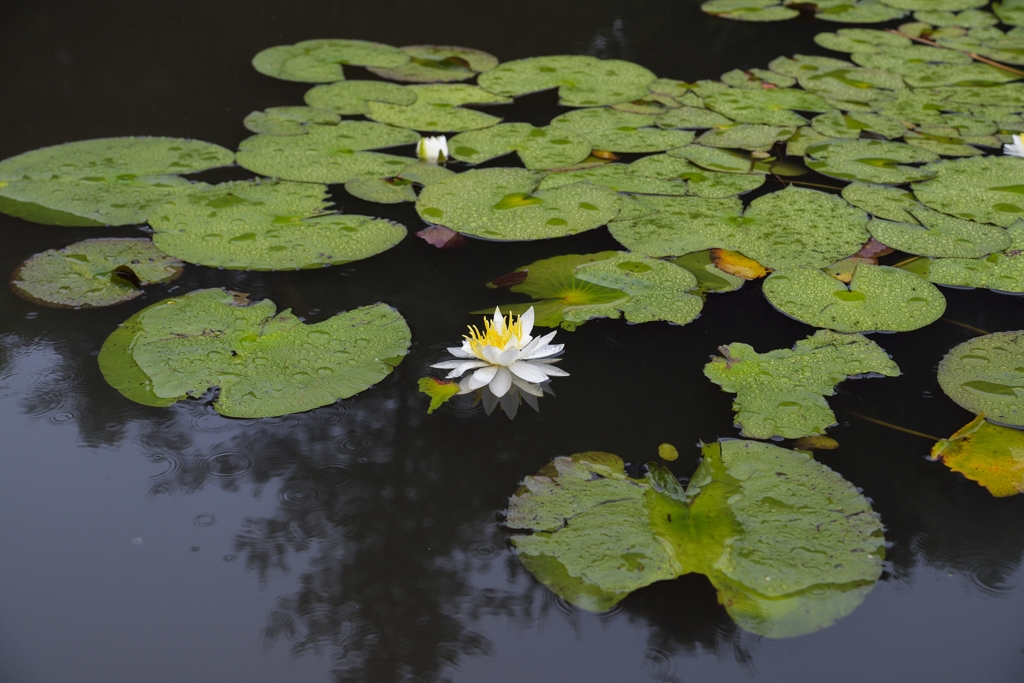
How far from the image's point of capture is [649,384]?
194 cm

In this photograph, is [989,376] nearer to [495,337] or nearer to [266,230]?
[495,337]

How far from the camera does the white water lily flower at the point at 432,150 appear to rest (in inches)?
115

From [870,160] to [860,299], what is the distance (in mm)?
972

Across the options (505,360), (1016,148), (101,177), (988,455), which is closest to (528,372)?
(505,360)

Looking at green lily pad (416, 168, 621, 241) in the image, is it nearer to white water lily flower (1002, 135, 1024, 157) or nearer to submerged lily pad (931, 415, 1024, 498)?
submerged lily pad (931, 415, 1024, 498)

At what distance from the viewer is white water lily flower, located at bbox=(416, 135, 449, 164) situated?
9.55 feet

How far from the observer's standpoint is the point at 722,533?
149 cm

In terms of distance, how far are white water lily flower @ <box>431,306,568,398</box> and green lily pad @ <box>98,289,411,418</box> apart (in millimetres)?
189

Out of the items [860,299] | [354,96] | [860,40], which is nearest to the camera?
[860,299]

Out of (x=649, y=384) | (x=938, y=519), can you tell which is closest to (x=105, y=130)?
(x=649, y=384)

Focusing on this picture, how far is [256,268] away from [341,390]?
630mm

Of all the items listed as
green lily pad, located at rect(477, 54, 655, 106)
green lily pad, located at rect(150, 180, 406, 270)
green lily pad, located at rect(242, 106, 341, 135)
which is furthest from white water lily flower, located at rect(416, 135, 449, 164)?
green lily pad, located at rect(477, 54, 655, 106)

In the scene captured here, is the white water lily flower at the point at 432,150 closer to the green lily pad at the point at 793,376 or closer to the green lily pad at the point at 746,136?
the green lily pad at the point at 746,136

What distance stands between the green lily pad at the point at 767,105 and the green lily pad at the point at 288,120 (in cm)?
165
